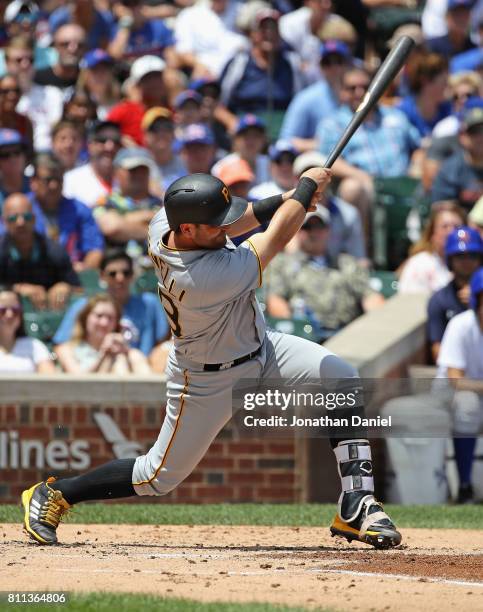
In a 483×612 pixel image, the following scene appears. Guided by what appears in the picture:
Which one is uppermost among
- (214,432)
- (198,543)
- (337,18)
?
(337,18)

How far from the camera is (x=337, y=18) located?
1445cm

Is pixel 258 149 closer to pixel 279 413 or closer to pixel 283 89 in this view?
pixel 283 89

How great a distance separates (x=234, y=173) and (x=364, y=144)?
1.67 meters

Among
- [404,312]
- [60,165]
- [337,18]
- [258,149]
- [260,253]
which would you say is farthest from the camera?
[337,18]

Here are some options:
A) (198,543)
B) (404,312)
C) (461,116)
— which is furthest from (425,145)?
(198,543)

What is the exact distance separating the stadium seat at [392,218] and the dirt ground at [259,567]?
5283mm

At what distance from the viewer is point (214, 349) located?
6.02 m

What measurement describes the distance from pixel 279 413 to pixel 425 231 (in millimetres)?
2771

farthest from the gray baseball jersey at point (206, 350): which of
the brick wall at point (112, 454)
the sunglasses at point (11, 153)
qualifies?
the sunglasses at point (11, 153)

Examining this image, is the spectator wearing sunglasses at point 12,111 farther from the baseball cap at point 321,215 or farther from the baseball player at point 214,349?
the baseball player at point 214,349

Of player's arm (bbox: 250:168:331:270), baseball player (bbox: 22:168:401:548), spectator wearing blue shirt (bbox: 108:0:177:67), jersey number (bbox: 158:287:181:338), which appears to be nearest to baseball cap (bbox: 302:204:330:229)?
spectator wearing blue shirt (bbox: 108:0:177:67)

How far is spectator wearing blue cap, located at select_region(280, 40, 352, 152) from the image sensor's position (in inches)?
496

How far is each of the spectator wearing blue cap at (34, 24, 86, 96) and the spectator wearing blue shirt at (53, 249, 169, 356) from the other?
11.8ft

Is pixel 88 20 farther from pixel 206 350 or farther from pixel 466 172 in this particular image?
pixel 206 350
